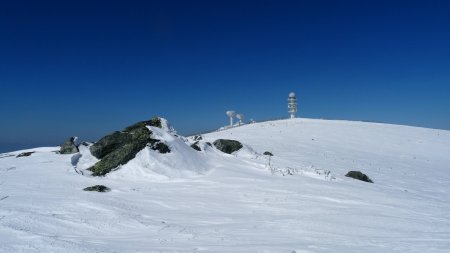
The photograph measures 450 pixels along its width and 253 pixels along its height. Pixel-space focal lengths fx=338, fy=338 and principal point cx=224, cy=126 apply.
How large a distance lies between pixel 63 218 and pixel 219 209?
11.6 feet

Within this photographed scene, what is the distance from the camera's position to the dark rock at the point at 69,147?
16.9 meters

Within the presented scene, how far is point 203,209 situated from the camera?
8.52 meters

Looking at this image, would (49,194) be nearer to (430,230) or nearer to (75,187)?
(75,187)

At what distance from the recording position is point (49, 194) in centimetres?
920

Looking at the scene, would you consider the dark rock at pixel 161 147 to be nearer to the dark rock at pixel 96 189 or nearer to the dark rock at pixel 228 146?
the dark rock at pixel 96 189

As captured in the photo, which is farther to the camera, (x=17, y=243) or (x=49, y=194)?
(x=49, y=194)

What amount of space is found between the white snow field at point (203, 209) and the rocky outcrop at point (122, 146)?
42cm

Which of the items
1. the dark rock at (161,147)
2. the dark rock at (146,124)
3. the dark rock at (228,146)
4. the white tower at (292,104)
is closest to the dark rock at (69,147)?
the dark rock at (146,124)

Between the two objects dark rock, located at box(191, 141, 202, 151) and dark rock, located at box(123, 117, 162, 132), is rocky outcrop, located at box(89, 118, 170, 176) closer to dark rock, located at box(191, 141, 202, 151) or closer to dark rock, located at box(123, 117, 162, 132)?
dark rock, located at box(123, 117, 162, 132)

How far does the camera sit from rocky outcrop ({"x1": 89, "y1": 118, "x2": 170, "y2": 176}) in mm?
13375

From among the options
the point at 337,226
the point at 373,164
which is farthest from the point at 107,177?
the point at 373,164

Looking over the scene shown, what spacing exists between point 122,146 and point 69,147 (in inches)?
174

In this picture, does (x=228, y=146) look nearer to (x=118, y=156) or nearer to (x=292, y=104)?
(x=118, y=156)

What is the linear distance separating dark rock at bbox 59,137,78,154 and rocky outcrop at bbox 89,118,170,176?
246cm
